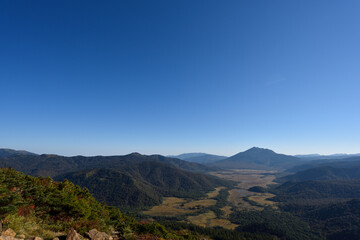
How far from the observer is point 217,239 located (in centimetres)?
11581

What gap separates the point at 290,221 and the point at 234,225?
2620 inches

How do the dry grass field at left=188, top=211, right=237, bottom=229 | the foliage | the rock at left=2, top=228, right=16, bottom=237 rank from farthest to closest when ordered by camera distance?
the dry grass field at left=188, top=211, right=237, bottom=229, the foliage, the rock at left=2, top=228, right=16, bottom=237

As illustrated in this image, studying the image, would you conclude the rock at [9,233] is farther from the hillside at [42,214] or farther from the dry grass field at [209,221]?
the dry grass field at [209,221]

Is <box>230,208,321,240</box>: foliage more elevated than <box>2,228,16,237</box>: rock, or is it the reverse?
<box>2,228,16,237</box>: rock

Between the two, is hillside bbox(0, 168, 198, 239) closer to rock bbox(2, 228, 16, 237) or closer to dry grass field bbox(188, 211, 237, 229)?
rock bbox(2, 228, 16, 237)

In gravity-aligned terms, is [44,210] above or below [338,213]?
above

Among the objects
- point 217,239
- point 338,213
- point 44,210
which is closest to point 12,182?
point 44,210

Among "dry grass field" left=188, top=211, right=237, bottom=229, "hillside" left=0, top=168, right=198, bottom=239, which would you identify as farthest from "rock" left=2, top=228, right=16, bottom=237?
"dry grass field" left=188, top=211, right=237, bottom=229

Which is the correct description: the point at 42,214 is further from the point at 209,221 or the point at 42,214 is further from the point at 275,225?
the point at 275,225

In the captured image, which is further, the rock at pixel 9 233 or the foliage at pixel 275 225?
the foliage at pixel 275 225

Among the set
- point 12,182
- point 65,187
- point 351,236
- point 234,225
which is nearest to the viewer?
point 12,182

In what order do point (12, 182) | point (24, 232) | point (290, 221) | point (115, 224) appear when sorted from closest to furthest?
point (24, 232)
point (12, 182)
point (115, 224)
point (290, 221)

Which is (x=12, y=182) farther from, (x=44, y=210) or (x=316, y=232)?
(x=316, y=232)

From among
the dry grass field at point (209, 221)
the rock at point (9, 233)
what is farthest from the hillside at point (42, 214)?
the dry grass field at point (209, 221)
